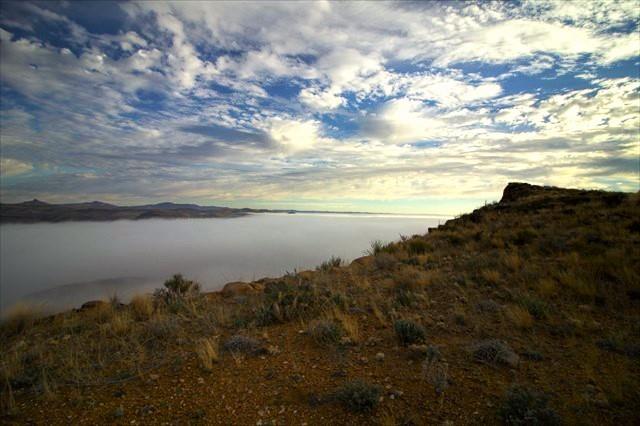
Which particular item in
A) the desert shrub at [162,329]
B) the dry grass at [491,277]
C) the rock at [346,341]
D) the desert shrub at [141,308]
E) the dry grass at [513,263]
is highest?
the dry grass at [513,263]

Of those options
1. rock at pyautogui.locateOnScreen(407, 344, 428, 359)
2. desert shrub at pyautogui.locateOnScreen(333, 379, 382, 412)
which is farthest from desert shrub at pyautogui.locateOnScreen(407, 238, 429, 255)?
desert shrub at pyautogui.locateOnScreen(333, 379, 382, 412)

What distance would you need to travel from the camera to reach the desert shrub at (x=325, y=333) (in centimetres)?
436

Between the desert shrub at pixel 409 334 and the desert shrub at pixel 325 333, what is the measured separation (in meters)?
0.91

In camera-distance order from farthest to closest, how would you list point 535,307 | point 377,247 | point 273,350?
point 377,247, point 535,307, point 273,350

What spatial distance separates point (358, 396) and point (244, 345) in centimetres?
206

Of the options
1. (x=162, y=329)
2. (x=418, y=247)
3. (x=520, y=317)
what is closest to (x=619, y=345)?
(x=520, y=317)

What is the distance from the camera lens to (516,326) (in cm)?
462

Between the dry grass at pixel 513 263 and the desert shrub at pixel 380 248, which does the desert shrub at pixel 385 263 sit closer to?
the desert shrub at pixel 380 248

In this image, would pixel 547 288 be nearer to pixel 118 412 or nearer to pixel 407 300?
pixel 407 300

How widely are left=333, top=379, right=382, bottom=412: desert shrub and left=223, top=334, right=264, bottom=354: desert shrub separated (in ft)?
5.11

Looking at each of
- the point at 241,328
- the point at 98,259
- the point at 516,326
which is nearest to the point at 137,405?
the point at 241,328

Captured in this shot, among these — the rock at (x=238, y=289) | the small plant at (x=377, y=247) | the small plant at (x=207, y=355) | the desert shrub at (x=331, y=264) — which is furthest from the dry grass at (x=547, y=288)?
the small plant at (x=377, y=247)

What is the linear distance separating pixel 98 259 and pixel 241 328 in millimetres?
A: 21904

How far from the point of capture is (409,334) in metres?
4.23
